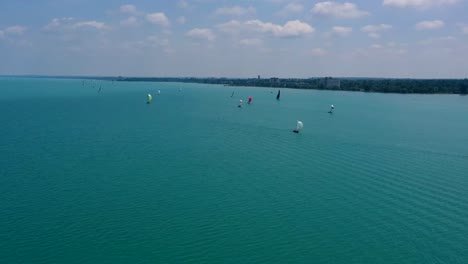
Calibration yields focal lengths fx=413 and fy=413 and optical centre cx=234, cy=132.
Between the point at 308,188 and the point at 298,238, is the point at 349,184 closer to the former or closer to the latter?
the point at 308,188

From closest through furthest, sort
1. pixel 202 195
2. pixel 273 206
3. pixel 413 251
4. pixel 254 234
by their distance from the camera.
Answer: pixel 413 251
pixel 254 234
pixel 273 206
pixel 202 195

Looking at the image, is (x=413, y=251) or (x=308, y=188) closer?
(x=413, y=251)

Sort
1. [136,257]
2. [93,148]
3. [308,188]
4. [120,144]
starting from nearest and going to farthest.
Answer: [136,257] < [308,188] < [93,148] < [120,144]

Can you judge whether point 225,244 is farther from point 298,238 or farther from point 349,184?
point 349,184

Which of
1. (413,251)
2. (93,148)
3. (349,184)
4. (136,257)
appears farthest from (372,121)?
(136,257)

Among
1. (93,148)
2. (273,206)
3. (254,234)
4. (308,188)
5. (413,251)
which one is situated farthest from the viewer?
(93,148)

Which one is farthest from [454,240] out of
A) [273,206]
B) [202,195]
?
[202,195]
